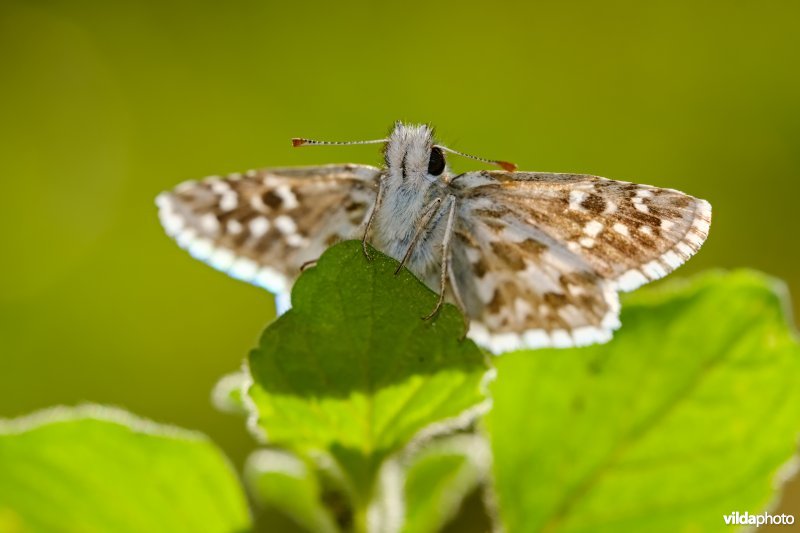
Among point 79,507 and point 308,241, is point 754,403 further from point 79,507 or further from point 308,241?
point 79,507

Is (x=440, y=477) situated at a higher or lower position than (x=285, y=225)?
lower

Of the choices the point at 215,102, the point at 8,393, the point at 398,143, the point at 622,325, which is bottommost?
the point at 8,393

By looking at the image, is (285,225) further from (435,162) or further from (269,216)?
(435,162)

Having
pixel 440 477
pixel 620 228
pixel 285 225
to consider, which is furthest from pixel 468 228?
pixel 440 477

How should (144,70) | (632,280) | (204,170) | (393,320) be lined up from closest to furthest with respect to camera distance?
1. (393,320)
2. (632,280)
3. (204,170)
4. (144,70)

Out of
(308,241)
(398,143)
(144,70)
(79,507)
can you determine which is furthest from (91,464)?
(144,70)

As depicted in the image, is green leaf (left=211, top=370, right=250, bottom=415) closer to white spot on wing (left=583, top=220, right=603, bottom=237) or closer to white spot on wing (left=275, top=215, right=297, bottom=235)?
white spot on wing (left=275, top=215, right=297, bottom=235)

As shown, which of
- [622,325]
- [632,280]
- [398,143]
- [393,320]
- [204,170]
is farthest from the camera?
[204,170]

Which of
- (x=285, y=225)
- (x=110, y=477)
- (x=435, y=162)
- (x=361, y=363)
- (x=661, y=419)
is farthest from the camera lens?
(x=285, y=225)
